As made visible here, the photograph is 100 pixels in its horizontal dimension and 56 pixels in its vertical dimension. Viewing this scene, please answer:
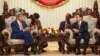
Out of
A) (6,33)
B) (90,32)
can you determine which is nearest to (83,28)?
(90,32)

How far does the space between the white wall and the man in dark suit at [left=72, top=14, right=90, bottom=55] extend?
1912 mm

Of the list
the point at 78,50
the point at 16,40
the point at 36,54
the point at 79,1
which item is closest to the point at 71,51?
the point at 78,50

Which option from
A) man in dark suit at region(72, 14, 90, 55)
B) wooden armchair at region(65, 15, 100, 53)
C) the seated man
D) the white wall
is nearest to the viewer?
the seated man

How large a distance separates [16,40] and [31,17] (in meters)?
1.11

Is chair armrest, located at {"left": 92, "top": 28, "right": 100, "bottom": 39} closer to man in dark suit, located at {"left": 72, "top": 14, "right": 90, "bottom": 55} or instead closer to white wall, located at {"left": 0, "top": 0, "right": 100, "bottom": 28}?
man in dark suit, located at {"left": 72, "top": 14, "right": 90, "bottom": 55}

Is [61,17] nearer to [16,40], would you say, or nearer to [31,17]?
[31,17]

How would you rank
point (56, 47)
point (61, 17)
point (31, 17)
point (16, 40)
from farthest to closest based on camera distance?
point (61, 17) < point (56, 47) < point (31, 17) < point (16, 40)

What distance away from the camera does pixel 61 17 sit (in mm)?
10945

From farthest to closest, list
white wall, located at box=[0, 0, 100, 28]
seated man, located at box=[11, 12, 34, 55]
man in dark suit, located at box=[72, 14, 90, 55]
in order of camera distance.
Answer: white wall, located at box=[0, 0, 100, 28], man in dark suit, located at box=[72, 14, 90, 55], seated man, located at box=[11, 12, 34, 55]

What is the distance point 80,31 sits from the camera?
28.6ft

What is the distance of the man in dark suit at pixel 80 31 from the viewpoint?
27.9ft

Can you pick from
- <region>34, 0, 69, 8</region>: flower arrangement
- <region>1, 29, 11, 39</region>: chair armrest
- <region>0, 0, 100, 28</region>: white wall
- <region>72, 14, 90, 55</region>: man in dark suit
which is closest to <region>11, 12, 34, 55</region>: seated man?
<region>1, 29, 11, 39</region>: chair armrest

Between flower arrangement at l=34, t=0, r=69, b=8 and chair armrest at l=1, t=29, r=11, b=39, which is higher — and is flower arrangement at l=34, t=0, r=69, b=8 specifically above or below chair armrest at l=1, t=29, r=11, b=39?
above

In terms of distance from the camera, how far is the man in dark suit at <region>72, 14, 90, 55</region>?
27.9 ft
